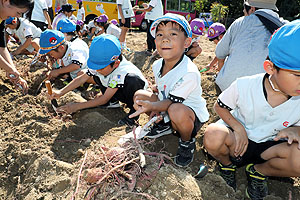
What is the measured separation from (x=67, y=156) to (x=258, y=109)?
5.24ft

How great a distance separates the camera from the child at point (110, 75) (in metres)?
2.46

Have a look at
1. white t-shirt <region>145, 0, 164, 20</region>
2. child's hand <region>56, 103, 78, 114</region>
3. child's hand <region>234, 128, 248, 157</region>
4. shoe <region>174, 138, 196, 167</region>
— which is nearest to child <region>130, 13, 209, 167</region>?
shoe <region>174, 138, 196, 167</region>

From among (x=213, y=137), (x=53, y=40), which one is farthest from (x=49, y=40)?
(x=213, y=137)

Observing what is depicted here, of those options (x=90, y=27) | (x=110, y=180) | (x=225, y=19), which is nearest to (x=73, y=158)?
(x=110, y=180)

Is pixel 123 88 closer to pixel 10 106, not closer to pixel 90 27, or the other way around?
pixel 10 106

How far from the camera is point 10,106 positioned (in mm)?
2943

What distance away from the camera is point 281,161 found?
1708mm

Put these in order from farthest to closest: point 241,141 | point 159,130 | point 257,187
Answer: point 159,130 < point 257,187 < point 241,141

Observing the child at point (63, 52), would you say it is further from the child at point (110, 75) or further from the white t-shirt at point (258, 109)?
the white t-shirt at point (258, 109)

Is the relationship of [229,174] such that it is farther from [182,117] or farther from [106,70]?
[106,70]

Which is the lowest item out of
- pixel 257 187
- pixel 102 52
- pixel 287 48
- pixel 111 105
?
pixel 111 105

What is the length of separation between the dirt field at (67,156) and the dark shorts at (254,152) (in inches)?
8.4

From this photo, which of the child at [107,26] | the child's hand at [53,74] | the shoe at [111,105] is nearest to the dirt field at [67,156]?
the shoe at [111,105]

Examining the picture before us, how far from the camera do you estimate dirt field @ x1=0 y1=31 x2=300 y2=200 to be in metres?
1.66
